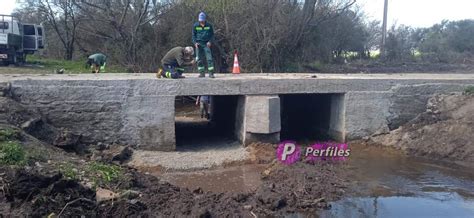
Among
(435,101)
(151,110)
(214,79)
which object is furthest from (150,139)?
(435,101)

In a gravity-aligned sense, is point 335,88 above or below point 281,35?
below

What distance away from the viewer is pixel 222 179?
8.31 metres

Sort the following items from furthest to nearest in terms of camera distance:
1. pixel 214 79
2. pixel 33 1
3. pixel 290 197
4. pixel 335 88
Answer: pixel 33 1 → pixel 335 88 → pixel 214 79 → pixel 290 197

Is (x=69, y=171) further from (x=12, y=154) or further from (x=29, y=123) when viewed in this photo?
(x=29, y=123)

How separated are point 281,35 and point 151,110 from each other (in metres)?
8.74

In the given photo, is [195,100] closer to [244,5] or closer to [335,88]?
[244,5]

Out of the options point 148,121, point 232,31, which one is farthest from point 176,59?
point 232,31

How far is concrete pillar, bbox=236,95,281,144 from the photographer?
32.4ft

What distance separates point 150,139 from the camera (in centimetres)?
965

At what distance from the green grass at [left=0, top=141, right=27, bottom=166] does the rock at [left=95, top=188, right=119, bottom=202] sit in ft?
3.96

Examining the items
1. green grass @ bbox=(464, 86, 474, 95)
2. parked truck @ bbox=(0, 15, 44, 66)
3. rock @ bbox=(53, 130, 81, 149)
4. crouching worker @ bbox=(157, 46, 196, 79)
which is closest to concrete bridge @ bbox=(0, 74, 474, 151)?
green grass @ bbox=(464, 86, 474, 95)

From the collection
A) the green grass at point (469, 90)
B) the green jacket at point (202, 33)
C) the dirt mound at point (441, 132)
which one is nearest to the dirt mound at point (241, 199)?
the dirt mound at point (441, 132)

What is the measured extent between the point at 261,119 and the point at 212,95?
3.68 ft

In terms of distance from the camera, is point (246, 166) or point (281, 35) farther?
point (281, 35)
